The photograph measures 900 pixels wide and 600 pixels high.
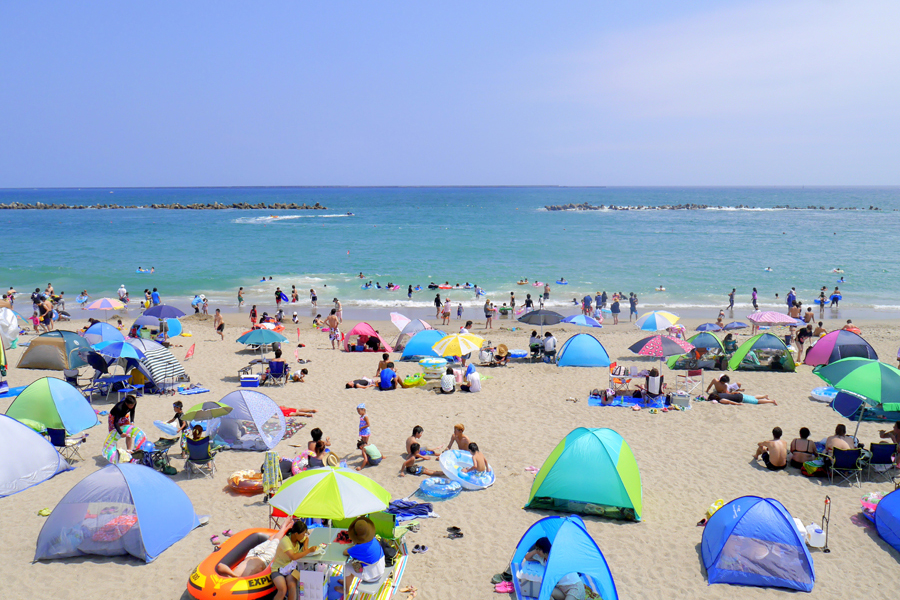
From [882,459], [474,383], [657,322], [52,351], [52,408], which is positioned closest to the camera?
[882,459]

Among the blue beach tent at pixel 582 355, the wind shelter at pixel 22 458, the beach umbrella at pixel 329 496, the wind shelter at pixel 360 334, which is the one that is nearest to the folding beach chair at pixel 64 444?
the wind shelter at pixel 22 458

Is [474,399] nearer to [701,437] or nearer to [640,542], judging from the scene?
[701,437]

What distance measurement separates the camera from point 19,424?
30.3ft

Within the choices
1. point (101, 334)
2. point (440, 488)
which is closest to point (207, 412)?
A: point (440, 488)

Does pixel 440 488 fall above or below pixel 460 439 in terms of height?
below

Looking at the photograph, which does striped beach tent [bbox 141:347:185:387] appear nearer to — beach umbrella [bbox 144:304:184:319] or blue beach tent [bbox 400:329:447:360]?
beach umbrella [bbox 144:304:184:319]

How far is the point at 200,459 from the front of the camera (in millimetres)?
9656

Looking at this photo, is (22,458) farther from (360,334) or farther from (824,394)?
(824,394)

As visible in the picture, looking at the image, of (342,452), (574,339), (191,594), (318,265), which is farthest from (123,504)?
(318,265)

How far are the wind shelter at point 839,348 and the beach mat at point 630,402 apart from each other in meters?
5.55

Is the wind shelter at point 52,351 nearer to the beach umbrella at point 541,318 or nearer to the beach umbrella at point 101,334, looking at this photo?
the beach umbrella at point 101,334

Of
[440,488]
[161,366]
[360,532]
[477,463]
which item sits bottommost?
[440,488]

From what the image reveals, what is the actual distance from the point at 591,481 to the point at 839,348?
11.1 meters

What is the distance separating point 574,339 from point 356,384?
21.0 feet
